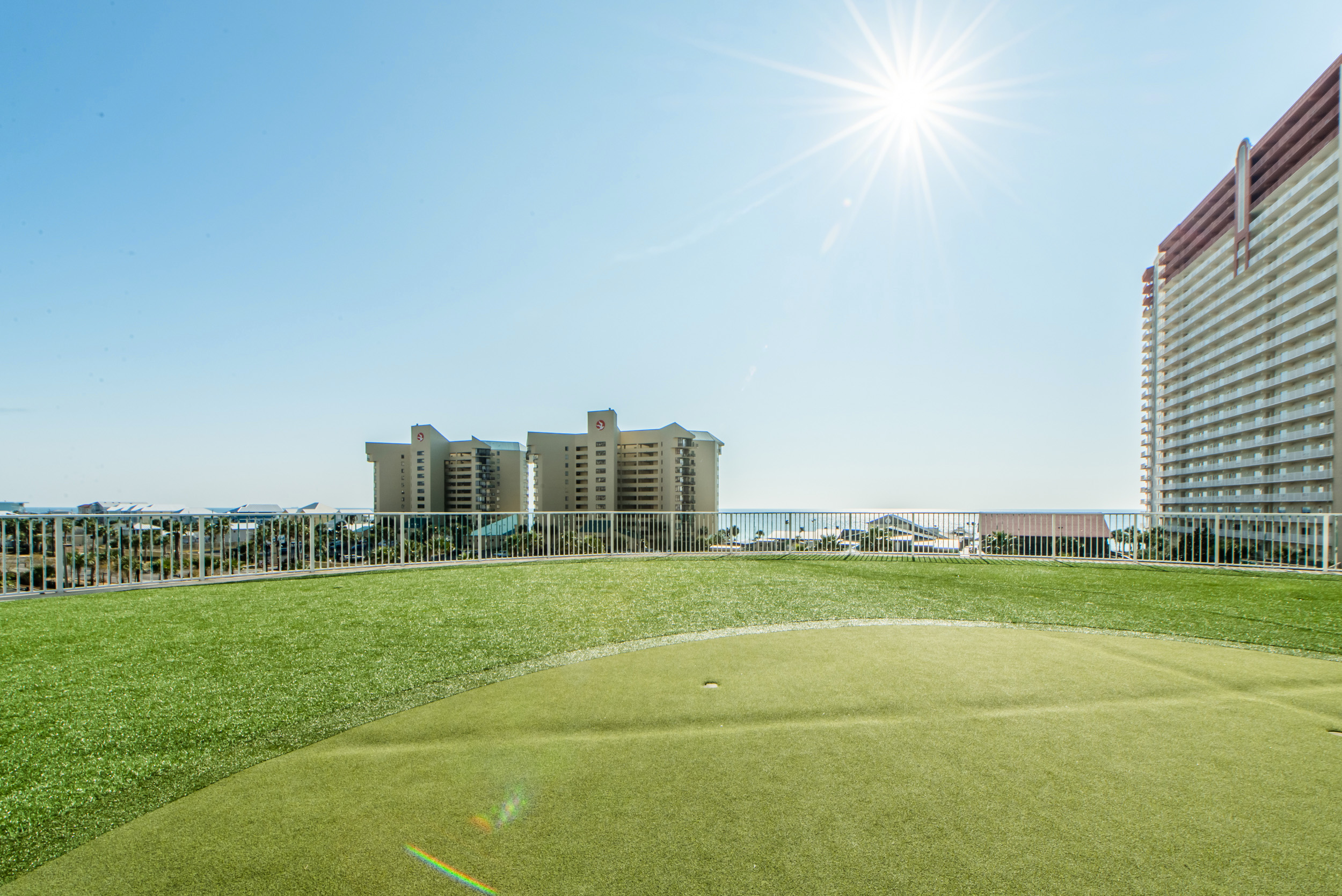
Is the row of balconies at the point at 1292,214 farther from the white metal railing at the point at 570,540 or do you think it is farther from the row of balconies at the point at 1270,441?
the white metal railing at the point at 570,540

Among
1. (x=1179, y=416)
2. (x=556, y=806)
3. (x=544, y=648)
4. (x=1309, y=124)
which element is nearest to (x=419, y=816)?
(x=556, y=806)

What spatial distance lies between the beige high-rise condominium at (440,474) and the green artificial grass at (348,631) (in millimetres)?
55784

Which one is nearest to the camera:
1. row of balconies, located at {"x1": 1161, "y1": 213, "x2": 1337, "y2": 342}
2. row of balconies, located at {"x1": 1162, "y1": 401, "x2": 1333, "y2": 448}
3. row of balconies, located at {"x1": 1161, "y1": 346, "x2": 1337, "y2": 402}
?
row of balconies, located at {"x1": 1162, "y1": 401, "x2": 1333, "y2": 448}

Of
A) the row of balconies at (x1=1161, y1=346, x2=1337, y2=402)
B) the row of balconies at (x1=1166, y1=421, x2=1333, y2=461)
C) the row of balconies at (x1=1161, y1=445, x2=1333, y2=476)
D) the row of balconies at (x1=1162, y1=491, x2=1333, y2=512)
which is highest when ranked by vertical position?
the row of balconies at (x1=1161, y1=346, x2=1337, y2=402)

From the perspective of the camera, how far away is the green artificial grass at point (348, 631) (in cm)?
240

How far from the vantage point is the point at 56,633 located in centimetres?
486

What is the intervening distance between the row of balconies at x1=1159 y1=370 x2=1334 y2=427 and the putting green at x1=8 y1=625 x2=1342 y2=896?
5210 centimetres

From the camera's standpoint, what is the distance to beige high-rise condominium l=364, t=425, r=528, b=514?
199 feet

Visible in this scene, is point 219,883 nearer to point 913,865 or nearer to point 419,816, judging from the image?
point 419,816

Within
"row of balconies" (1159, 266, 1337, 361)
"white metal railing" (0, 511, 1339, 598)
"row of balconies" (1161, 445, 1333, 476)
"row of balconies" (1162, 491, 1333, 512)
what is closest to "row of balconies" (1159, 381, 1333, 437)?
"row of balconies" (1161, 445, 1333, 476)

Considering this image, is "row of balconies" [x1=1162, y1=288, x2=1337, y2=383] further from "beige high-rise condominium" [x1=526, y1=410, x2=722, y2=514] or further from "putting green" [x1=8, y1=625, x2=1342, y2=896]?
"putting green" [x1=8, y1=625, x2=1342, y2=896]

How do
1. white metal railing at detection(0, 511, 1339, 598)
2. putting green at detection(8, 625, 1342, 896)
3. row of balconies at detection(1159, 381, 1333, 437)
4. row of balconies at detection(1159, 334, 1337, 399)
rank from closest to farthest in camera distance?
1. putting green at detection(8, 625, 1342, 896)
2. white metal railing at detection(0, 511, 1339, 598)
3. row of balconies at detection(1159, 334, 1337, 399)
4. row of balconies at detection(1159, 381, 1333, 437)

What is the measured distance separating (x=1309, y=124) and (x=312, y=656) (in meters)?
61.3

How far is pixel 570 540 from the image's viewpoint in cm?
1129
